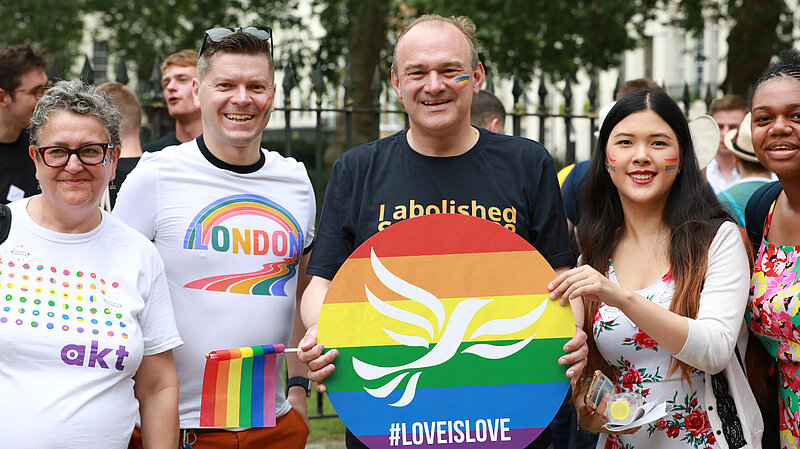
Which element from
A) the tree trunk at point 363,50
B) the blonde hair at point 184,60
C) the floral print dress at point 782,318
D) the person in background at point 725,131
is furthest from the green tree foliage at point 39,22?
the floral print dress at point 782,318

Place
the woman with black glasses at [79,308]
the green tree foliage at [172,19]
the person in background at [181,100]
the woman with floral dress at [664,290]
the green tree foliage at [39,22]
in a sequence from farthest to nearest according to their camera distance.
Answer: the green tree foliage at [39,22] < the green tree foliage at [172,19] < the person in background at [181,100] < the woman with floral dress at [664,290] < the woman with black glasses at [79,308]

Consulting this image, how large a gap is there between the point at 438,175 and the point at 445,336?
1.73ft

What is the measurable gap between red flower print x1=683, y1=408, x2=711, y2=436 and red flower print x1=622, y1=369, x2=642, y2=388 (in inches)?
7.3

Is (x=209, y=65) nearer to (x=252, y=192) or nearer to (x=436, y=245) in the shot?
(x=252, y=192)

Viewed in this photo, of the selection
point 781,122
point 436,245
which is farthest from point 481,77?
point 781,122

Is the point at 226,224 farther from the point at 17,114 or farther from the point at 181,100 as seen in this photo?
the point at 181,100

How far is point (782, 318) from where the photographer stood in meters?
2.59

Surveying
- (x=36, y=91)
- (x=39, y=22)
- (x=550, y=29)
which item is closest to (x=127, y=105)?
(x=36, y=91)

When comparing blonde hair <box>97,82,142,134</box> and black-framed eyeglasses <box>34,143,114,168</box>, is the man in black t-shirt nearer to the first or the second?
black-framed eyeglasses <box>34,143,114,168</box>

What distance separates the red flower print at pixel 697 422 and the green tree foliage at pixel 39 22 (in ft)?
48.6

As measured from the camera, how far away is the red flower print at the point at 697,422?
8.20 ft

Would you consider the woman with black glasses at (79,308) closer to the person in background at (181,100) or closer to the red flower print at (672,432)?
the red flower print at (672,432)

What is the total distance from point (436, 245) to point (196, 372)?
3.05 feet

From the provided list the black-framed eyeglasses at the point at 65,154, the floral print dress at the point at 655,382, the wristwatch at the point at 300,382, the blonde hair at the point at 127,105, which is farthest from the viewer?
the blonde hair at the point at 127,105
